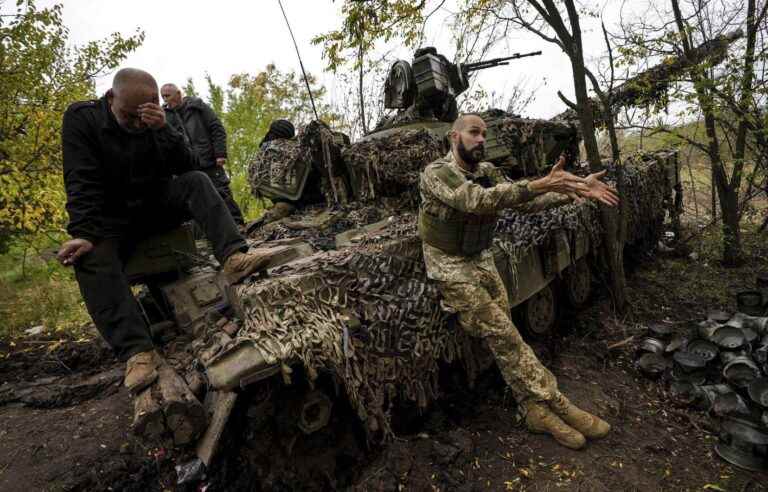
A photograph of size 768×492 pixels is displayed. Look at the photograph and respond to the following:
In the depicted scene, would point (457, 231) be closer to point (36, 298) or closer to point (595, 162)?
point (595, 162)

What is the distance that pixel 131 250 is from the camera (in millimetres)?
3217

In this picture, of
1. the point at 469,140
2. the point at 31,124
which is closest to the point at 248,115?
the point at 31,124

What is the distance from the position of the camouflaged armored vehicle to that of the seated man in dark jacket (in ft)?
1.11

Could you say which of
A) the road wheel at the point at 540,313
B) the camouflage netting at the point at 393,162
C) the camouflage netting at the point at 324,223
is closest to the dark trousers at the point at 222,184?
the camouflage netting at the point at 324,223

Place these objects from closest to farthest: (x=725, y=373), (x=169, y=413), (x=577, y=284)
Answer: (x=169, y=413) < (x=725, y=373) < (x=577, y=284)

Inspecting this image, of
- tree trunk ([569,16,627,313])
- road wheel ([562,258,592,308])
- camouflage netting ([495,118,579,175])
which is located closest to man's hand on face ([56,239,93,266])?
camouflage netting ([495,118,579,175])

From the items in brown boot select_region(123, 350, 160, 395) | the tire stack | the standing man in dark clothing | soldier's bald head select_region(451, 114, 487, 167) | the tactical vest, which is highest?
the standing man in dark clothing

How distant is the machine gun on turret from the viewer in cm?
557

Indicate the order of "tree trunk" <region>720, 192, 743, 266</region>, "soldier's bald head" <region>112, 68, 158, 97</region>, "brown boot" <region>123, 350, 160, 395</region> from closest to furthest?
"brown boot" <region>123, 350, 160, 395</region> < "soldier's bald head" <region>112, 68, 158, 97</region> < "tree trunk" <region>720, 192, 743, 266</region>

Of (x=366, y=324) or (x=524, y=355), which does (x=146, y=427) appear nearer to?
(x=366, y=324)

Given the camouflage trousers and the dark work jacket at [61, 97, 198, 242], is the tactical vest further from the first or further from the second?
the dark work jacket at [61, 97, 198, 242]

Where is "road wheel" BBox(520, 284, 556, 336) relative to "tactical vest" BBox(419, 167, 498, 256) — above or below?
below

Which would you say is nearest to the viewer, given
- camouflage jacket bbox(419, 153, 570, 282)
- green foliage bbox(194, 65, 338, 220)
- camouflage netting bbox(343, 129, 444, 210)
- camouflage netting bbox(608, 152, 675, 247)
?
camouflage jacket bbox(419, 153, 570, 282)

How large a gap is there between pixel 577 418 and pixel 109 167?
3.59 meters
